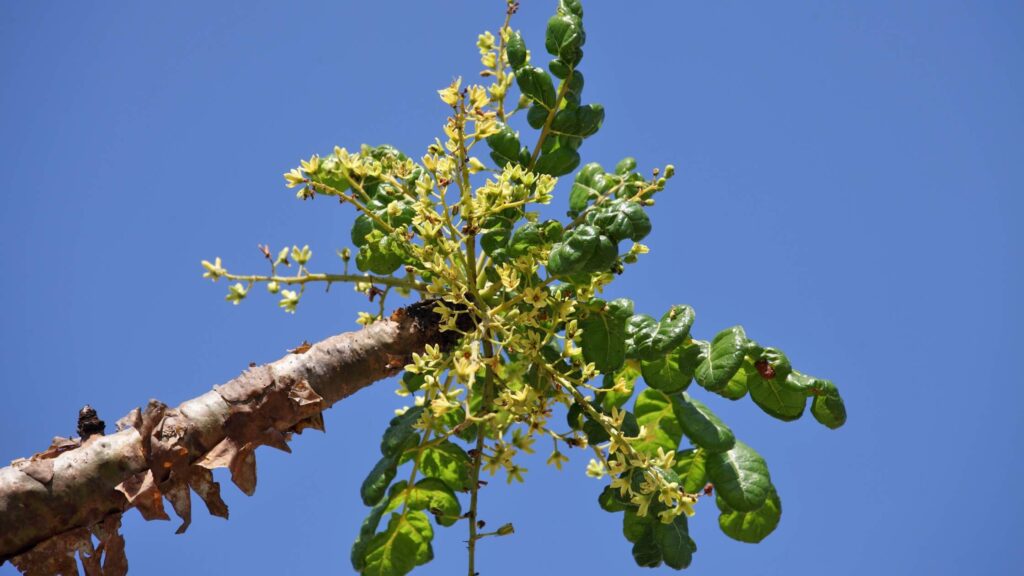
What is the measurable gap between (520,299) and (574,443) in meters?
0.52

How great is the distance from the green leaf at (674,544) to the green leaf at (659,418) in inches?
14.0

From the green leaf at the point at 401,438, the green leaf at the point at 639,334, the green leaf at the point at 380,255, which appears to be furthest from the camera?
the green leaf at the point at 380,255

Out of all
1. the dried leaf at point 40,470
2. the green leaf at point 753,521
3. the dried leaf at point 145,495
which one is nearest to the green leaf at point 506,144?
the green leaf at point 753,521

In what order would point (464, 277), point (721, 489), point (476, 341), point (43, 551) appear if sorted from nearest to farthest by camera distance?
point (43, 551) → point (476, 341) → point (464, 277) → point (721, 489)

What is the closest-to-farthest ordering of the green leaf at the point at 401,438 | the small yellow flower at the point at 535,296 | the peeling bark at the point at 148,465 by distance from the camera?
the peeling bark at the point at 148,465 < the small yellow flower at the point at 535,296 < the green leaf at the point at 401,438

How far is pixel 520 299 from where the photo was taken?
3.12 meters

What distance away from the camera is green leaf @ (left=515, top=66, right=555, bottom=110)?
3.53 m

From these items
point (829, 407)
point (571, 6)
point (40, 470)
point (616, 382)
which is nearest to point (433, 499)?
point (616, 382)

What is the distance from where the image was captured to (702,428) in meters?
3.36

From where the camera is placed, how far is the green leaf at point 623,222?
9.74 ft

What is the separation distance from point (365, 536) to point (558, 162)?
1566 millimetres

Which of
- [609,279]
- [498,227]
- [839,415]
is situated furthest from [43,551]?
[839,415]

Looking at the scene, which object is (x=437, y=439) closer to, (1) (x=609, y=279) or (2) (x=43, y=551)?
(1) (x=609, y=279)

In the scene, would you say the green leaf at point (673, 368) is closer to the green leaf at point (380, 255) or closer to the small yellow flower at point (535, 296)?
the small yellow flower at point (535, 296)
